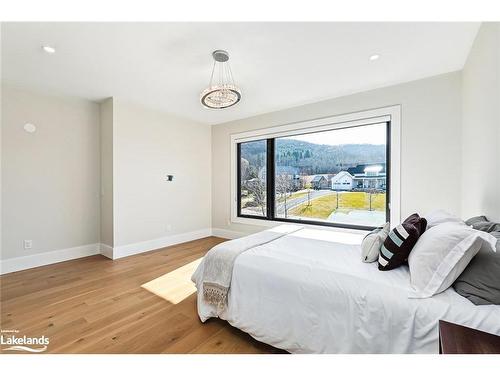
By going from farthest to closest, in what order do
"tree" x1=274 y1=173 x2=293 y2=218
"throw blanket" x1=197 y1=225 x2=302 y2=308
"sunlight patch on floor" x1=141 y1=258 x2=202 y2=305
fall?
"tree" x1=274 y1=173 x2=293 y2=218 → "sunlight patch on floor" x1=141 y1=258 x2=202 y2=305 → "throw blanket" x1=197 y1=225 x2=302 y2=308

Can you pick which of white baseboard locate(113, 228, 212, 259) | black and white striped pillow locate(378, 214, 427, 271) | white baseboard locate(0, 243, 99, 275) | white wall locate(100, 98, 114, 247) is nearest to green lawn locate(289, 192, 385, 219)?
black and white striped pillow locate(378, 214, 427, 271)

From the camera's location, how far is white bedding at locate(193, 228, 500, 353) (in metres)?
1.12

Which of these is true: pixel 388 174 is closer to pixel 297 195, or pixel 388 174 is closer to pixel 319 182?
pixel 319 182

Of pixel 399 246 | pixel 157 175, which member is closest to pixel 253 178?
pixel 157 175

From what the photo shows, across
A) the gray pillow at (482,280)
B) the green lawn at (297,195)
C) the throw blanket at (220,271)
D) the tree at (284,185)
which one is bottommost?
the throw blanket at (220,271)

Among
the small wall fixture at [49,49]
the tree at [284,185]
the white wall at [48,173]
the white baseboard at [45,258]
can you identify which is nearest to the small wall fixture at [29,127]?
the white wall at [48,173]

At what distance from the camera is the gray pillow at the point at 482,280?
1080 millimetres

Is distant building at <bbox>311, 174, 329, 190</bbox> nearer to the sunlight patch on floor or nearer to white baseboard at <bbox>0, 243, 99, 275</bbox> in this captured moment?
the sunlight patch on floor

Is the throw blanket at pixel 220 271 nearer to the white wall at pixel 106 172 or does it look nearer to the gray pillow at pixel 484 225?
the gray pillow at pixel 484 225

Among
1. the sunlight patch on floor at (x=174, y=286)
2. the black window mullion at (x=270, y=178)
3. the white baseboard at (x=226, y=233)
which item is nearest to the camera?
the sunlight patch on floor at (x=174, y=286)

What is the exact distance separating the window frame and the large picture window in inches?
1.0

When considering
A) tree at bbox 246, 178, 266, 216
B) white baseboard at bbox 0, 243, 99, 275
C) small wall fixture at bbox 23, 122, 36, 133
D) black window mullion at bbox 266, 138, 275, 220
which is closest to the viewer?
white baseboard at bbox 0, 243, 99, 275

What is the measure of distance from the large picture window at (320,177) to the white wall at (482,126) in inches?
35.4
